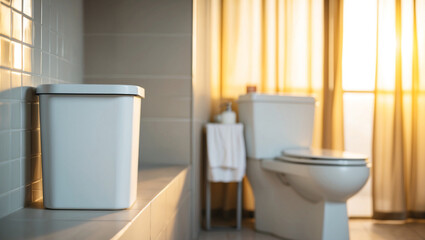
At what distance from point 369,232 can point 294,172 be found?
0.70 m

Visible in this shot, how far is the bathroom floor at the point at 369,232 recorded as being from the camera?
231 cm

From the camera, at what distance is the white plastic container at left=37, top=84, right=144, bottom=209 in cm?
112

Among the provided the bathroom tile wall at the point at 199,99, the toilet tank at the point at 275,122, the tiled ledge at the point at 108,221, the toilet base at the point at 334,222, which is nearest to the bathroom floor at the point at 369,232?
the bathroom tile wall at the point at 199,99

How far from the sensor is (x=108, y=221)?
981 mm

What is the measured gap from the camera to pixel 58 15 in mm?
1563

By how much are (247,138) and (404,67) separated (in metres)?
1.14

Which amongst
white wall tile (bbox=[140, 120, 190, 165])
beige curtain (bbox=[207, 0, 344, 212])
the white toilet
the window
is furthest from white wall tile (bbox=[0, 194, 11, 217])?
the window

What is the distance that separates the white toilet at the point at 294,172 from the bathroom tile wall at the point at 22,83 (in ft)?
3.91

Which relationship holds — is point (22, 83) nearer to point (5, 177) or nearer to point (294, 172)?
point (5, 177)

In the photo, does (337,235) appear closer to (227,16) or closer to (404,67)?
(404,67)

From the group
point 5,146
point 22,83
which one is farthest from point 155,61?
point 5,146

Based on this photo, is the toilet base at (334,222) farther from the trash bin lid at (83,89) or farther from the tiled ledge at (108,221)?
the trash bin lid at (83,89)

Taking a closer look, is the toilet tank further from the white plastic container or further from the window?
the white plastic container

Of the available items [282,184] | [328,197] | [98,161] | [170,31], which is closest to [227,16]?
[170,31]
